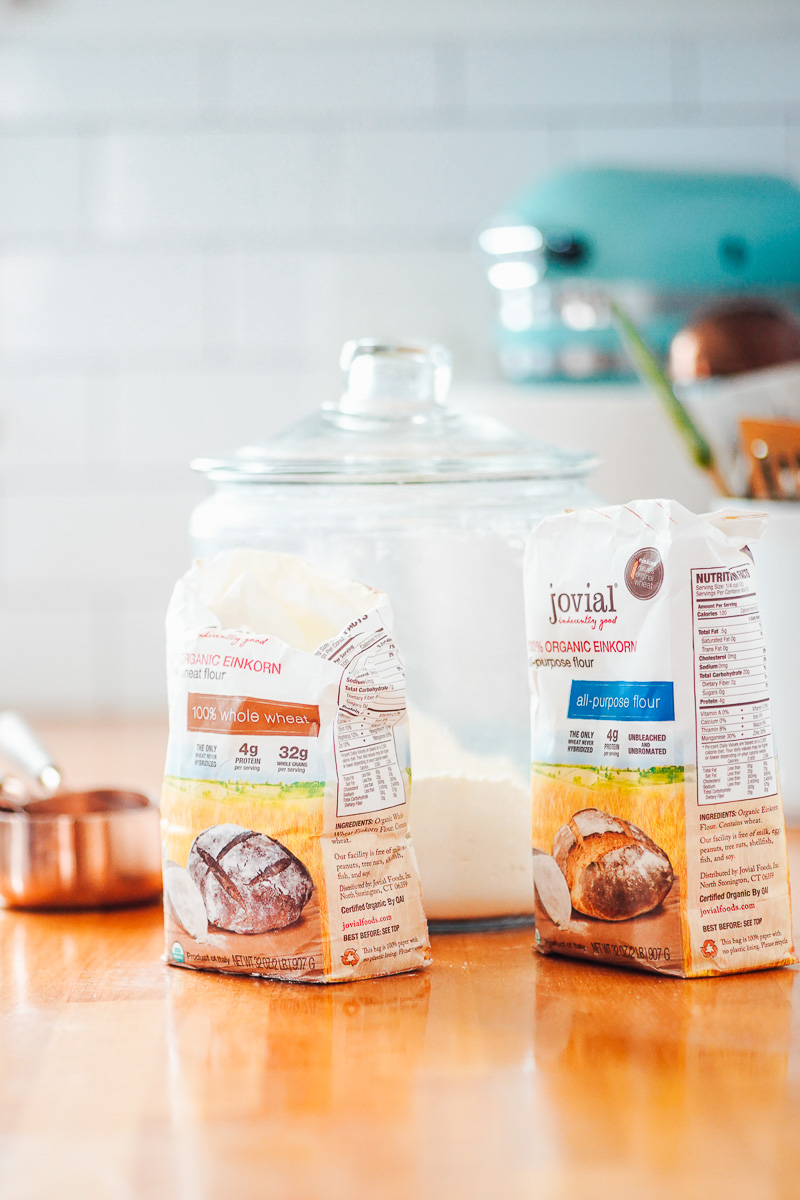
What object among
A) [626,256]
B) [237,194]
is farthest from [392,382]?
[237,194]

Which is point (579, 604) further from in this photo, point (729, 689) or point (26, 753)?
point (26, 753)

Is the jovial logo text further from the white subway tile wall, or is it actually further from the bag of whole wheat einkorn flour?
the white subway tile wall

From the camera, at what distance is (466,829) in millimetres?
666

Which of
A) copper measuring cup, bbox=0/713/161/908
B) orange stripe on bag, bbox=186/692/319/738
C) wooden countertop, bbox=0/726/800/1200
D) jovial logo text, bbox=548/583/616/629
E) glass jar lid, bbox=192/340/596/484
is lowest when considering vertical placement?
wooden countertop, bbox=0/726/800/1200

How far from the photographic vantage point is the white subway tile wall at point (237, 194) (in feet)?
5.43

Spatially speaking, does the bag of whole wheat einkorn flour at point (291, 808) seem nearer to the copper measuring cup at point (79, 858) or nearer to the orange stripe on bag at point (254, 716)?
the orange stripe on bag at point (254, 716)

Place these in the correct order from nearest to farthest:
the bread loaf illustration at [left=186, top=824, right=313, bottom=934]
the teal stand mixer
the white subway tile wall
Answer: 1. the bread loaf illustration at [left=186, top=824, right=313, bottom=934]
2. the teal stand mixer
3. the white subway tile wall

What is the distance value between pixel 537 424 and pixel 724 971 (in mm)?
795

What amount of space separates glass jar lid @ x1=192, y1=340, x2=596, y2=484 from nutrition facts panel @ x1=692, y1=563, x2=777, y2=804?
136 millimetres

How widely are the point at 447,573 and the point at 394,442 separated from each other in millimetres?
70

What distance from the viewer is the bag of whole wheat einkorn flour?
1.86 feet

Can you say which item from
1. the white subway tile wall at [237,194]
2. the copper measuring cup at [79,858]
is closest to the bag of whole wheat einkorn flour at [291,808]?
the copper measuring cup at [79,858]

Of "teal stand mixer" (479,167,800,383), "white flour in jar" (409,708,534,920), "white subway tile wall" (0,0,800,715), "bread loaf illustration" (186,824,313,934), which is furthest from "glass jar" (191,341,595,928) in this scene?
"white subway tile wall" (0,0,800,715)

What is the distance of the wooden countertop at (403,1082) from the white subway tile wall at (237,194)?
1133 millimetres
